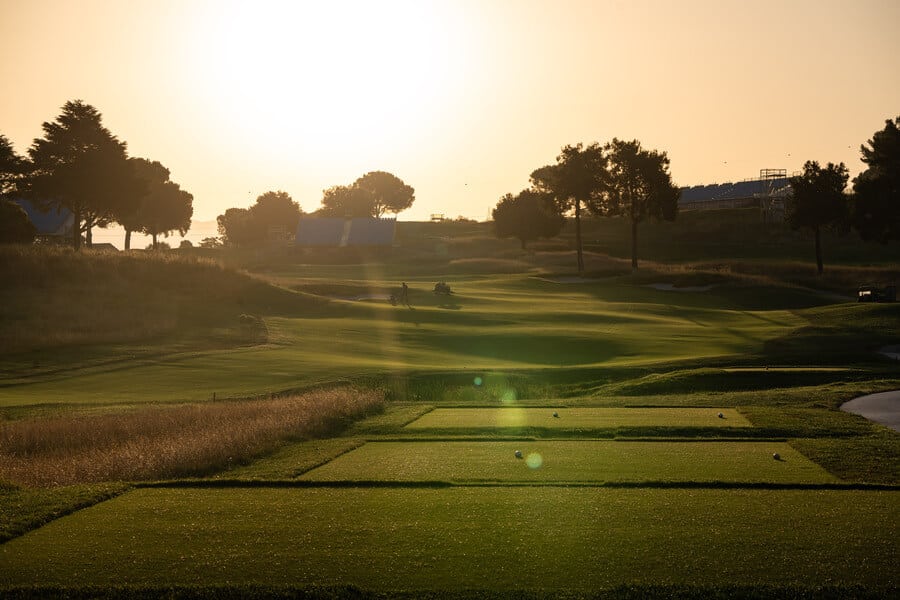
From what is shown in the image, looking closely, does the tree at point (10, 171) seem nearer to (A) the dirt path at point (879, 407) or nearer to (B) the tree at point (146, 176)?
(B) the tree at point (146, 176)

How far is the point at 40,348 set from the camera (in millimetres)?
41844

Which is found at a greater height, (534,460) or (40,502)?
(40,502)

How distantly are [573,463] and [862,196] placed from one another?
212 ft

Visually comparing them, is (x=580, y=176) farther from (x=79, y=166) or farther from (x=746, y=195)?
(x=746, y=195)

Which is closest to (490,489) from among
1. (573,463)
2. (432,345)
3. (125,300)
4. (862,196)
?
(573,463)

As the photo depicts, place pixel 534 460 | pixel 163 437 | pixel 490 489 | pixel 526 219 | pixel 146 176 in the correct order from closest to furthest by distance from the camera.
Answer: pixel 490 489, pixel 534 460, pixel 163 437, pixel 146 176, pixel 526 219

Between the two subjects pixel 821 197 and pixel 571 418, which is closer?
pixel 571 418

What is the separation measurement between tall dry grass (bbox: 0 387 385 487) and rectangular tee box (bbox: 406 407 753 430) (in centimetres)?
238

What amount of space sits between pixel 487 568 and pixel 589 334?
133 feet

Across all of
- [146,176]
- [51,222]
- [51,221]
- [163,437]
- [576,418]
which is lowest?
[576,418]

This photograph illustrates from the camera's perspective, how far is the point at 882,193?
2904 inches

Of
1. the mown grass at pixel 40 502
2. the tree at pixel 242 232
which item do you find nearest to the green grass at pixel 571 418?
the mown grass at pixel 40 502

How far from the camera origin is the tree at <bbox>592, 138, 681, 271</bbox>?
97.5 meters

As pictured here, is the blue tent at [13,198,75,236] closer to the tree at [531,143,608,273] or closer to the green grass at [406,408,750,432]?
the tree at [531,143,608,273]
